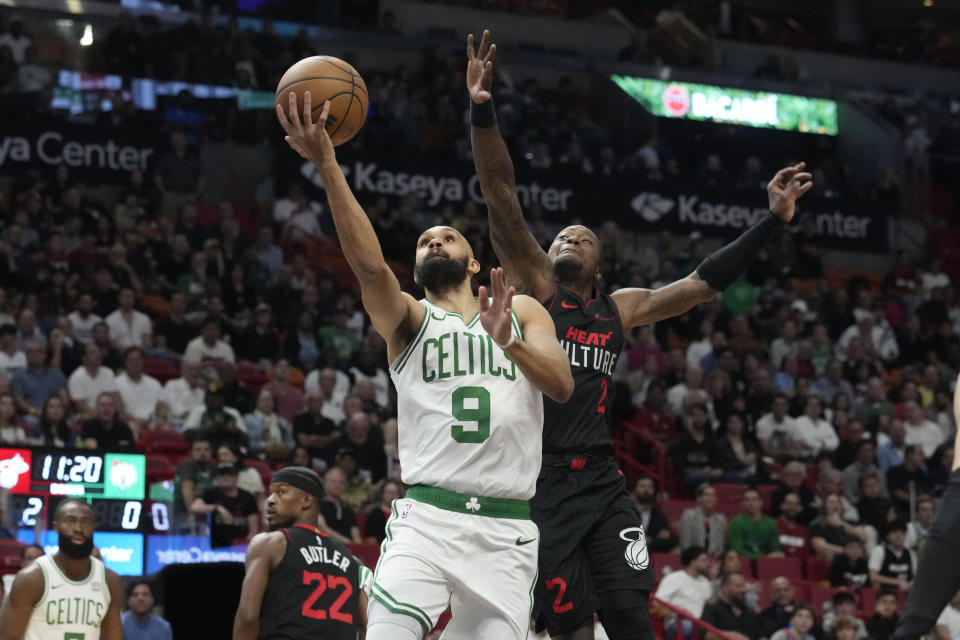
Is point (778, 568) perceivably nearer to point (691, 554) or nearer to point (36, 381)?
point (691, 554)

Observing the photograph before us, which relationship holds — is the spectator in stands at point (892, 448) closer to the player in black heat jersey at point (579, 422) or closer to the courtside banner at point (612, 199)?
the courtside banner at point (612, 199)

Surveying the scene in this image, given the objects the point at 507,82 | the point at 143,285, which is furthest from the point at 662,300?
the point at 507,82

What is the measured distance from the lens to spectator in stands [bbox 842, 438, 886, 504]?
16.4m

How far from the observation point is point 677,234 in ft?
74.3

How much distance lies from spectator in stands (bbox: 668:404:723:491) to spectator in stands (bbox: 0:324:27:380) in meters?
7.19

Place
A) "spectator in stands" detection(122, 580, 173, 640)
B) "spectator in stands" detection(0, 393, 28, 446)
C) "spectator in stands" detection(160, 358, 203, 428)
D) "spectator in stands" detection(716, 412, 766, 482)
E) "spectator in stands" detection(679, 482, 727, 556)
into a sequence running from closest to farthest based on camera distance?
"spectator in stands" detection(122, 580, 173, 640), "spectator in stands" detection(0, 393, 28, 446), "spectator in stands" detection(679, 482, 727, 556), "spectator in stands" detection(160, 358, 203, 428), "spectator in stands" detection(716, 412, 766, 482)

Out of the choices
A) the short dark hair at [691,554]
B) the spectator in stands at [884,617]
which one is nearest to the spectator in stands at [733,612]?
the short dark hair at [691,554]

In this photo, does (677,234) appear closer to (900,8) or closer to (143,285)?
(143,285)

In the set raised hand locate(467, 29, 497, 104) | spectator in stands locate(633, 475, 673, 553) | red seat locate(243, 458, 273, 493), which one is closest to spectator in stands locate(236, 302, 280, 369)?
red seat locate(243, 458, 273, 493)

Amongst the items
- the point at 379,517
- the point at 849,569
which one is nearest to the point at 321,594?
the point at 379,517

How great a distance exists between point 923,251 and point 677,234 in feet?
17.7

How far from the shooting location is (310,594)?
7.53m

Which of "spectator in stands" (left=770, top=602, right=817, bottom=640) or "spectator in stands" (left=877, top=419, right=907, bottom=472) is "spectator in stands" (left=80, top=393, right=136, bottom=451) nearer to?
"spectator in stands" (left=770, top=602, right=817, bottom=640)

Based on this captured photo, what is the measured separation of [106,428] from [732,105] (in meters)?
17.5
